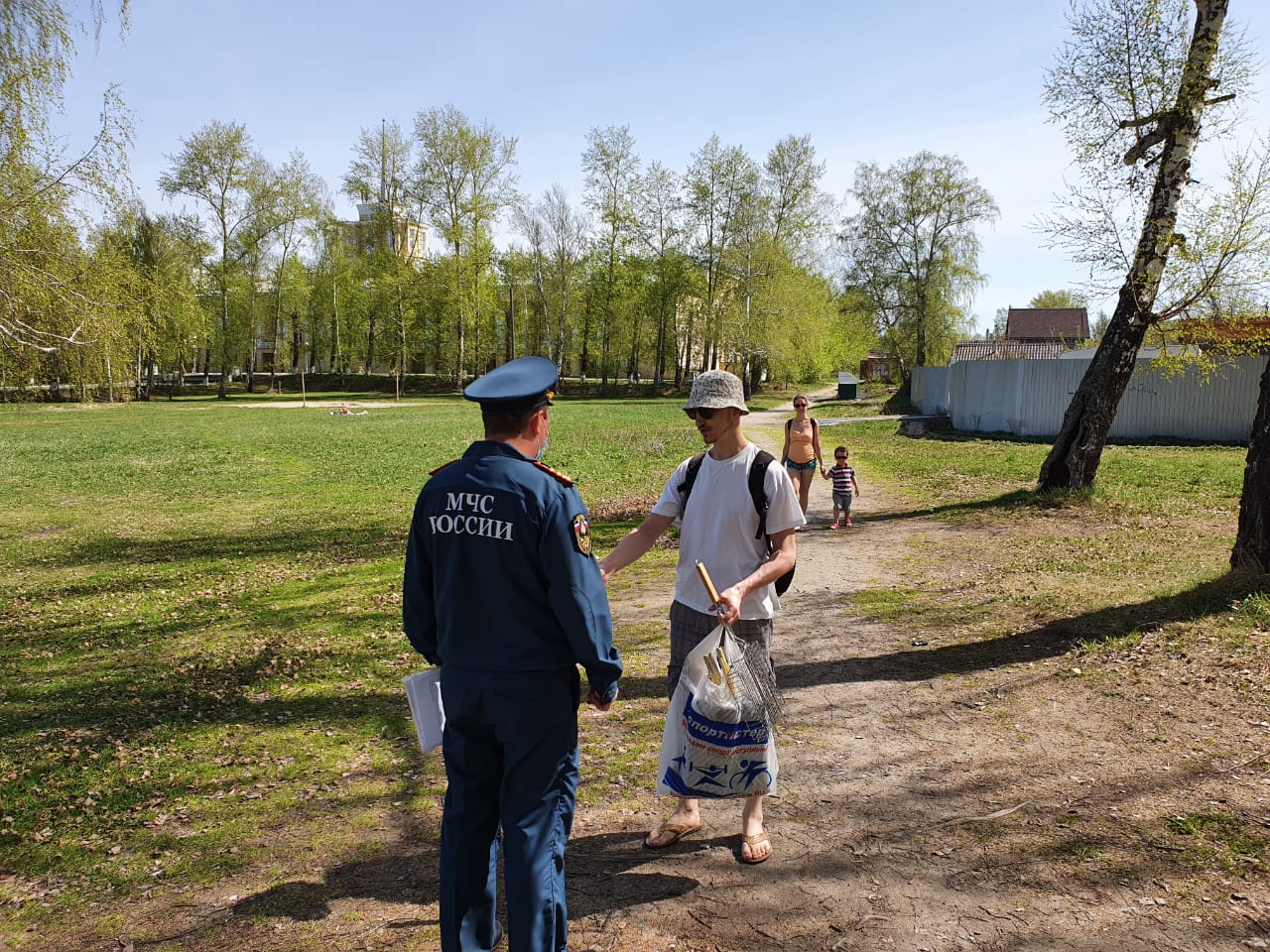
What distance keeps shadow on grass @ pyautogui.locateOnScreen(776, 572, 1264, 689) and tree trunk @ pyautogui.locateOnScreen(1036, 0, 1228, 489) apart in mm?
6013

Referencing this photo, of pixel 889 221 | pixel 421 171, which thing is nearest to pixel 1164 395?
Result: pixel 889 221

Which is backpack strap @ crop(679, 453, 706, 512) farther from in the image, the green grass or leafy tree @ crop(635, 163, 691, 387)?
leafy tree @ crop(635, 163, 691, 387)

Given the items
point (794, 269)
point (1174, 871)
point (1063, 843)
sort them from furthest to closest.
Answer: point (794, 269), point (1063, 843), point (1174, 871)

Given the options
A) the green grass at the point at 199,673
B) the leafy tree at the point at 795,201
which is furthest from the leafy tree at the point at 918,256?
the green grass at the point at 199,673

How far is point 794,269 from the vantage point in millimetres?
54500

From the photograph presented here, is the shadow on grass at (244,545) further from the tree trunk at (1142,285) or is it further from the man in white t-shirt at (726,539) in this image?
the tree trunk at (1142,285)

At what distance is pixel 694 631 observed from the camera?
152 inches

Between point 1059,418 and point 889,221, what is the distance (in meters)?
28.8

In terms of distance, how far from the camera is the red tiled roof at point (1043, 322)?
225 ft

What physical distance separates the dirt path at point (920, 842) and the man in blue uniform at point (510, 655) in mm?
767

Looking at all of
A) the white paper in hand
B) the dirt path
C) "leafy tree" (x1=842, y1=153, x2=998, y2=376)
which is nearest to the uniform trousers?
the white paper in hand

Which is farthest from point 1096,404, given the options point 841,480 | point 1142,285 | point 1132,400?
point 1132,400

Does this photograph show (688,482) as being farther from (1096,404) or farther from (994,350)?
(994,350)

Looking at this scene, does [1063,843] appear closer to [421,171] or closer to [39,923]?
[39,923]
